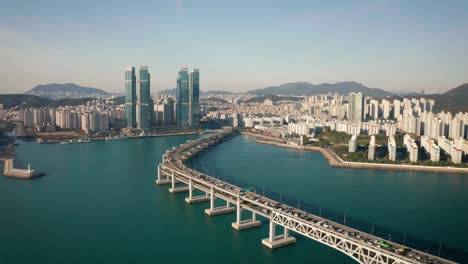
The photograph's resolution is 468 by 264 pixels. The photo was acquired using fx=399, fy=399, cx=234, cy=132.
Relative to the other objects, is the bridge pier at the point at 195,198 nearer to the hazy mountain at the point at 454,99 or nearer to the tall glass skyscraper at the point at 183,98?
the tall glass skyscraper at the point at 183,98

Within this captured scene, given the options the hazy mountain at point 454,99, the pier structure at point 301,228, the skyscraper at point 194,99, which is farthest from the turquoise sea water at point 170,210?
the hazy mountain at point 454,99

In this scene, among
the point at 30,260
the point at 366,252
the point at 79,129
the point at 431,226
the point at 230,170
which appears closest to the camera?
the point at 366,252

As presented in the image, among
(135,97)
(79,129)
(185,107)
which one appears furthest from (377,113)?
(79,129)

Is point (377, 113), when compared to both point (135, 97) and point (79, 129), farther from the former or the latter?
point (79, 129)

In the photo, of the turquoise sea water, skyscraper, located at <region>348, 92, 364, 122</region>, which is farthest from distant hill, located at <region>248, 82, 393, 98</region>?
the turquoise sea water

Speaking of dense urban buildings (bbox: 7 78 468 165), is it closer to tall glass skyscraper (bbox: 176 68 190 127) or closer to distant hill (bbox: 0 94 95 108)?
tall glass skyscraper (bbox: 176 68 190 127)
